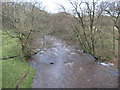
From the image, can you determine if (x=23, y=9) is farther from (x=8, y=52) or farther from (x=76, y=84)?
(x=76, y=84)

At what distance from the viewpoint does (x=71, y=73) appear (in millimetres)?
14234

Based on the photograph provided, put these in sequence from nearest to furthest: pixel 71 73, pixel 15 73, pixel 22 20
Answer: pixel 15 73 → pixel 71 73 → pixel 22 20

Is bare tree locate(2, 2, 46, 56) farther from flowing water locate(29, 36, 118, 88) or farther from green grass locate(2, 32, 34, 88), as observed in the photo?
flowing water locate(29, 36, 118, 88)

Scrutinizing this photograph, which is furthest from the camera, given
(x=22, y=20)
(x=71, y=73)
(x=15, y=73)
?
(x=22, y=20)

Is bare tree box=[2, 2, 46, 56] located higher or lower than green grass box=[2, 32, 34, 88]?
higher

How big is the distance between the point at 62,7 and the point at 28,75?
Answer: 11575mm

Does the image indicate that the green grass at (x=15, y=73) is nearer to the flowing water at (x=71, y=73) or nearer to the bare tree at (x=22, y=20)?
the flowing water at (x=71, y=73)

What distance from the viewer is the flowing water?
11969 mm

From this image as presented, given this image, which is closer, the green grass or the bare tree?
the green grass

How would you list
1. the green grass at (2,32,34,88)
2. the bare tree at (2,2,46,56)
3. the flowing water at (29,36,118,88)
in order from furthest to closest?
1. the bare tree at (2,2,46,56)
2. the flowing water at (29,36,118,88)
3. the green grass at (2,32,34,88)

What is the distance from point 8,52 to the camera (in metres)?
19.6

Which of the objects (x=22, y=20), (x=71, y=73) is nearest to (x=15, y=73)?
(x=71, y=73)

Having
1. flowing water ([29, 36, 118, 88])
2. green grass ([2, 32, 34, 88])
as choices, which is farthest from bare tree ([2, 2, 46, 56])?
flowing water ([29, 36, 118, 88])

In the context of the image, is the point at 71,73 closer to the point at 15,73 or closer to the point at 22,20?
the point at 15,73
